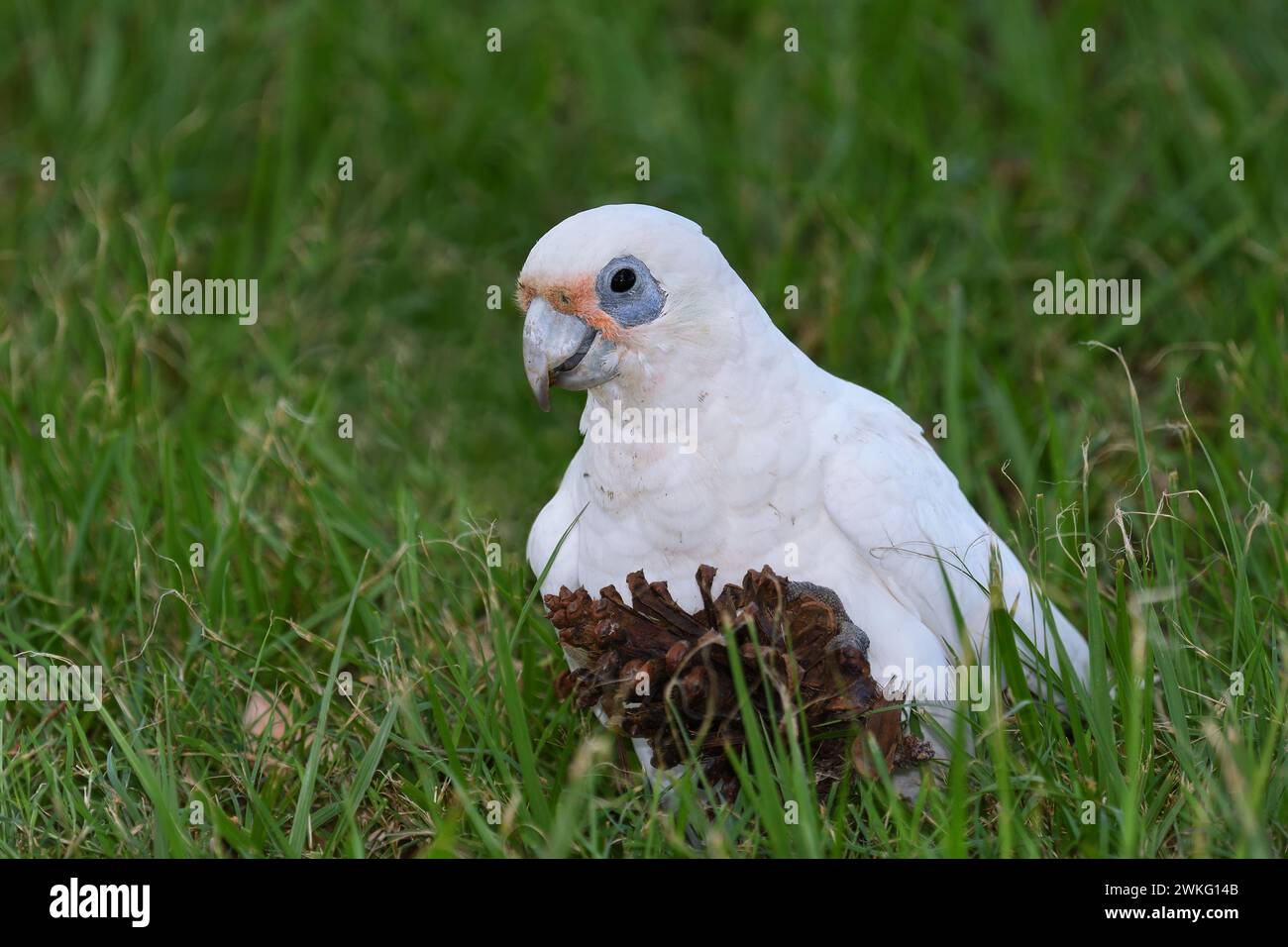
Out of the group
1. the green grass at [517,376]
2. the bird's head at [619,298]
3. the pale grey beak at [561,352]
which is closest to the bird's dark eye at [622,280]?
the bird's head at [619,298]

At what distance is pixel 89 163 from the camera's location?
5926 mm

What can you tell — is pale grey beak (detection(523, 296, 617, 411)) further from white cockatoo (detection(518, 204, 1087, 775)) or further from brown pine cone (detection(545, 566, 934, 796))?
brown pine cone (detection(545, 566, 934, 796))

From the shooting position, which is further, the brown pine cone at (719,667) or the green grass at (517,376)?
the green grass at (517,376)

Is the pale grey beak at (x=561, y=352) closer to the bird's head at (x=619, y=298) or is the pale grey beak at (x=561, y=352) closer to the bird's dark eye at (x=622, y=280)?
the bird's head at (x=619, y=298)

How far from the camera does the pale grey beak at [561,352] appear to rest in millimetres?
3084

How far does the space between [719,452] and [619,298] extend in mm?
421

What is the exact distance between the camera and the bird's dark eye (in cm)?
304

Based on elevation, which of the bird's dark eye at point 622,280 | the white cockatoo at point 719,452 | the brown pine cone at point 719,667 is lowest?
the brown pine cone at point 719,667

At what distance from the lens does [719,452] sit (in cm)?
314

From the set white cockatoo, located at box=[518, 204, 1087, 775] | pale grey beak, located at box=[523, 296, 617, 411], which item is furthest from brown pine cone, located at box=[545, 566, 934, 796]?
pale grey beak, located at box=[523, 296, 617, 411]

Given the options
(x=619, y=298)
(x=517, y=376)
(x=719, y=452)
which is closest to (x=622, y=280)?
(x=619, y=298)

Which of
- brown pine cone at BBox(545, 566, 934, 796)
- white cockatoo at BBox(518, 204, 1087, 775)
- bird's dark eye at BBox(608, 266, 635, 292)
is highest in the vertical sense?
bird's dark eye at BBox(608, 266, 635, 292)

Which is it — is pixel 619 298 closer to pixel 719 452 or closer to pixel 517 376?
pixel 719 452
